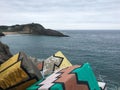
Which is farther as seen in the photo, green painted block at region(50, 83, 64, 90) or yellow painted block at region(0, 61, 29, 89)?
yellow painted block at region(0, 61, 29, 89)

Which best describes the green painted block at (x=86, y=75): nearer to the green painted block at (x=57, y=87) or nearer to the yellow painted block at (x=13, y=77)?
the green painted block at (x=57, y=87)

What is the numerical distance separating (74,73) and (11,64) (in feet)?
14.4

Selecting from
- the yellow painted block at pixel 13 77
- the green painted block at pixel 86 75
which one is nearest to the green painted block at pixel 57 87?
Answer: the green painted block at pixel 86 75

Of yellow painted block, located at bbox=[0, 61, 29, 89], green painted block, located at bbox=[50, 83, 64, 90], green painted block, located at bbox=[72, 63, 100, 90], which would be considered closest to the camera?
green painted block, located at bbox=[50, 83, 64, 90]

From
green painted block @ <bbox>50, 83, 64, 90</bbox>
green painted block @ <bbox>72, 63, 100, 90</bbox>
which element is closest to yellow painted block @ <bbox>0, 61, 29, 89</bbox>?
green painted block @ <bbox>50, 83, 64, 90</bbox>

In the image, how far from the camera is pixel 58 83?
1394 centimetres

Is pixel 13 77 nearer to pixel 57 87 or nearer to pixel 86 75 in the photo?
pixel 57 87

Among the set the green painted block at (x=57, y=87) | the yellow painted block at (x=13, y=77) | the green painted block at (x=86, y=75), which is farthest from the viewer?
the yellow painted block at (x=13, y=77)

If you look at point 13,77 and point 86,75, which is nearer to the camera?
point 13,77

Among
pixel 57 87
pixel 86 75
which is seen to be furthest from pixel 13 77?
pixel 86 75

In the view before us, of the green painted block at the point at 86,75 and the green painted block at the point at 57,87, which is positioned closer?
the green painted block at the point at 57,87

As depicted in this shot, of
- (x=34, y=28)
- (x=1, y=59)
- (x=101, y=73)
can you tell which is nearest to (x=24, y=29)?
(x=34, y=28)

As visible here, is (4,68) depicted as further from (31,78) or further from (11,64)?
(31,78)

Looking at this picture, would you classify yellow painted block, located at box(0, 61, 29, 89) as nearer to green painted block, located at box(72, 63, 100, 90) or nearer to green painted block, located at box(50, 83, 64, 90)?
green painted block, located at box(50, 83, 64, 90)
